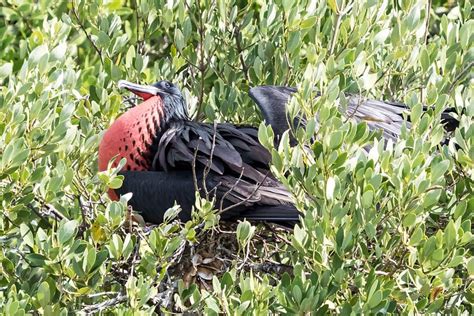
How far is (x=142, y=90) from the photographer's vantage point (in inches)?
215

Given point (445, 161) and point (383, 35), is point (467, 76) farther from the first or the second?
point (445, 161)

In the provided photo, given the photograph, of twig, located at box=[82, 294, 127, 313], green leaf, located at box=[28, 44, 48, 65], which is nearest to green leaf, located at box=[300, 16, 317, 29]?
green leaf, located at box=[28, 44, 48, 65]

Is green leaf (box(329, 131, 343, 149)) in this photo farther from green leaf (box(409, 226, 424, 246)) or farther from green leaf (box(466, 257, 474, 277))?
green leaf (box(466, 257, 474, 277))

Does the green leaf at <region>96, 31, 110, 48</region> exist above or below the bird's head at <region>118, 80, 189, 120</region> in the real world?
above

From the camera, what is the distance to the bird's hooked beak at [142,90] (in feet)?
17.4

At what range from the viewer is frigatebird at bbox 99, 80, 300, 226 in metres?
4.98

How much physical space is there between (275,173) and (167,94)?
1611 millimetres

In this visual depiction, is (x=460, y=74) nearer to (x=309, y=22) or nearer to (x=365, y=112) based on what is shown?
(x=365, y=112)

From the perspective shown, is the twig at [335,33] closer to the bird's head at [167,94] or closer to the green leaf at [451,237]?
the bird's head at [167,94]

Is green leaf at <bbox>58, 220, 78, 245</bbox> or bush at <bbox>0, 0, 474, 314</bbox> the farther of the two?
green leaf at <bbox>58, 220, 78, 245</bbox>

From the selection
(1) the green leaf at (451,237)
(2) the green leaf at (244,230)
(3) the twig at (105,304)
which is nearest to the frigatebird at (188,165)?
(2) the green leaf at (244,230)

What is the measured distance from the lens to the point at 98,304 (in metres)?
4.16

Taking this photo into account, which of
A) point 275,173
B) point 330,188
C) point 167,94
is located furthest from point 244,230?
point 167,94

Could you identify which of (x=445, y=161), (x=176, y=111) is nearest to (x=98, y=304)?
(x=445, y=161)
